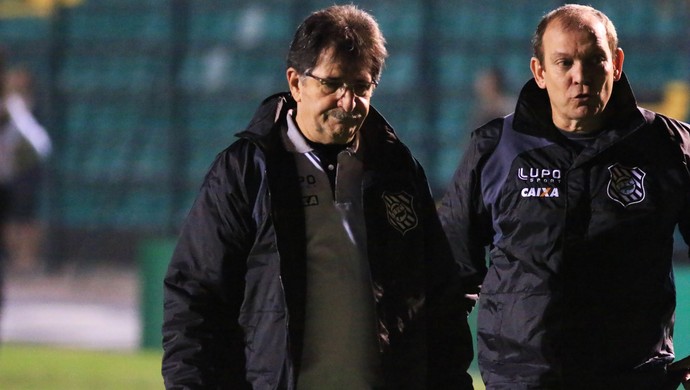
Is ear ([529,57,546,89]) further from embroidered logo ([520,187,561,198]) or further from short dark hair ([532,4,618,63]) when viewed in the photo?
embroidered logo ([520,187,561,198])

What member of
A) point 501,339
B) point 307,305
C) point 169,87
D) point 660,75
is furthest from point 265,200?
point 169,87

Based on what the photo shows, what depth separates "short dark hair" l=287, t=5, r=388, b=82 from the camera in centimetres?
402

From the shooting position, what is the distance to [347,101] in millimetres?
4004

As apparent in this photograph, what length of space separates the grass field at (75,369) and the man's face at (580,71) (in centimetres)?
562

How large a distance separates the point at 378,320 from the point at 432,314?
0.22 meters

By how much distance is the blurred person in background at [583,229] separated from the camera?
477 centimetres

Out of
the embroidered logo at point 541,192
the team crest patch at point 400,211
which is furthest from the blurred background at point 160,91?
the team crest patch at point 400,211

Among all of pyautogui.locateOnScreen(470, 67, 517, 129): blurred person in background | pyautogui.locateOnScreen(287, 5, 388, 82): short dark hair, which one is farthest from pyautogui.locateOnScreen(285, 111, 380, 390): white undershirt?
pyautogui.locateOnScreen(470, 67, 517, 129): blurred person in background

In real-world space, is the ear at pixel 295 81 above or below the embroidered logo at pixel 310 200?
above

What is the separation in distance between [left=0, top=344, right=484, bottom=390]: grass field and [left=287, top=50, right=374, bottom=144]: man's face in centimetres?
645

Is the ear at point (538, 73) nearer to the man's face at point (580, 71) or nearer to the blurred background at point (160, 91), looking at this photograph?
the man's face at point (580, 71)

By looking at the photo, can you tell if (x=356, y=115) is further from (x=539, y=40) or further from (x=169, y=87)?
(x=169, y=87)

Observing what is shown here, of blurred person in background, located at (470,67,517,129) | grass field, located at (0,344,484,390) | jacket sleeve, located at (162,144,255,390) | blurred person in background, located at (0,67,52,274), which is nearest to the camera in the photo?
jacket sleeve, located at (162,144,255,390)

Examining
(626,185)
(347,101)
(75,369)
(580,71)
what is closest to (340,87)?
(347,101)
